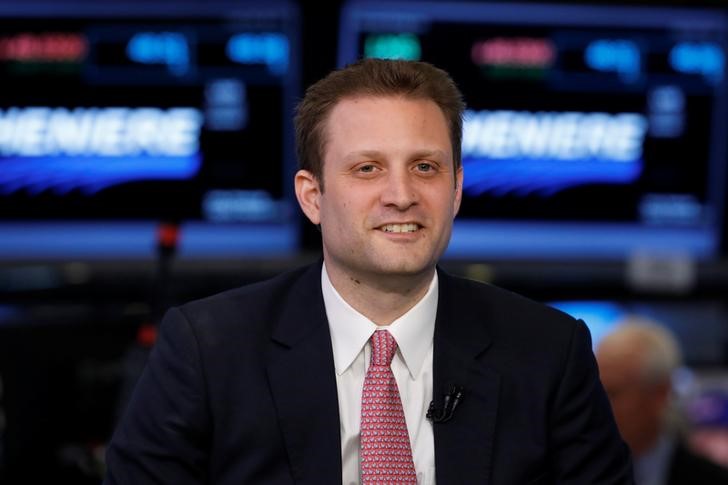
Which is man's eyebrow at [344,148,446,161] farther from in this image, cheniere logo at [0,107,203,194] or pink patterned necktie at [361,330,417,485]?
cheniere logo at [0,107,203,194]

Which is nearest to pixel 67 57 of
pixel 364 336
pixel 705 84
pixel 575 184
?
pixel 575 184

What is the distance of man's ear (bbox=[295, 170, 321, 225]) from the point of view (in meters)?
2.04

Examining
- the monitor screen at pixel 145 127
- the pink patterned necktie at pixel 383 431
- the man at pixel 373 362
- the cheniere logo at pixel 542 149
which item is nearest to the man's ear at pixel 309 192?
the man at pixel 373 362

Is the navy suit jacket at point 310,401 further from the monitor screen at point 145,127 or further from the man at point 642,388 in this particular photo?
the monitor screen at point 145,127

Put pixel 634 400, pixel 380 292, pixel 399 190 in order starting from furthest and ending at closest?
pixel 634 400 < pixel 380 292 < pixel 399 190

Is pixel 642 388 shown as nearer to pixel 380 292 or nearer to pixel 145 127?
pixel 145 127

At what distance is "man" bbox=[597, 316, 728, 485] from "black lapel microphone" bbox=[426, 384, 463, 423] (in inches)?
73.9

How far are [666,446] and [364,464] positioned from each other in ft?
7.12

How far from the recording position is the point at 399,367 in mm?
2025

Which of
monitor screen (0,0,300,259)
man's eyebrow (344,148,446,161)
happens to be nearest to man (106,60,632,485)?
man's eyebrow (344,148,446,161)

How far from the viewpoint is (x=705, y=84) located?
13.7 feet

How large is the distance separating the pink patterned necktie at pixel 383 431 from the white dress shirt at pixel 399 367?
0.03 metres

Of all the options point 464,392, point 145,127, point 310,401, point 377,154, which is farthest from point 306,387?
point 145,127

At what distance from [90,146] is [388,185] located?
2241 mm
